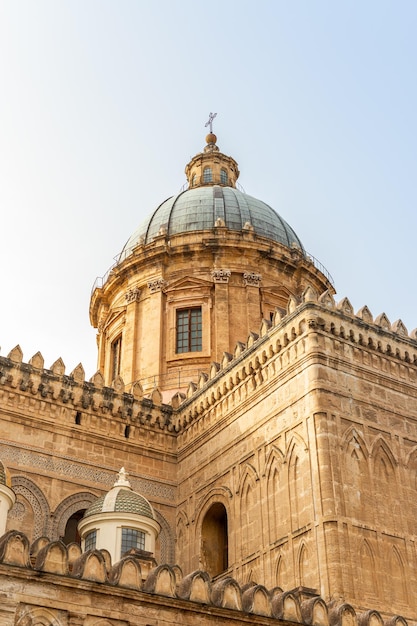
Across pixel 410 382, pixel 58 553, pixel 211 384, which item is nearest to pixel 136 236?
pixel 211 384

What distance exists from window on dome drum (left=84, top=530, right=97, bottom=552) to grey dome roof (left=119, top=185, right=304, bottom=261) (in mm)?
13201

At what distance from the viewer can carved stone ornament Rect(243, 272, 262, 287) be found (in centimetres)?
2516

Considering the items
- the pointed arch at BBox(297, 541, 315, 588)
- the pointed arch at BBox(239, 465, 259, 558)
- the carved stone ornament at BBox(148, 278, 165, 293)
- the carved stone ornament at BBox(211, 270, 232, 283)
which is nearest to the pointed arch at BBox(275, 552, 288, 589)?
the pointed arch at BBox(297, 541, 315, 588)

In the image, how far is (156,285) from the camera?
25375 mm

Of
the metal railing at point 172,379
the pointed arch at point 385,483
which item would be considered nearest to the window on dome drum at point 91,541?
the pointed arch at point 385,483

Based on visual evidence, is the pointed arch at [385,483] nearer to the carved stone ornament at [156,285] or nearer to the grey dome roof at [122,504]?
the grey dome roof at [122,504]

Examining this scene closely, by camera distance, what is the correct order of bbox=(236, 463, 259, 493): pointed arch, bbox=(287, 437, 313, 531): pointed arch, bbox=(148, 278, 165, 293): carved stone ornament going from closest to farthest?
1. bbox=(287, 437, 313, 531): pointed arch
2. bbox=(236, 463, 259, 493): pointed arch
3. bbox=(148, 278, 165, 293): carved stone ornament

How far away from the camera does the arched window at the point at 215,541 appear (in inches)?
706

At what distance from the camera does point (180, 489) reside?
765 inches

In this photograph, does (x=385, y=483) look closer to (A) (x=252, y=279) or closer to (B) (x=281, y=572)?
(B) (x=281, y=572)

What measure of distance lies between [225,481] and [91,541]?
3.70 m

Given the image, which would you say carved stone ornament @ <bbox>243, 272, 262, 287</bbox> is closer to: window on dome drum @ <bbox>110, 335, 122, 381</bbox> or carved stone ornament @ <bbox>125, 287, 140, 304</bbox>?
carved stone ornament @ <bbox>125, 287, 140, 304</bbox>

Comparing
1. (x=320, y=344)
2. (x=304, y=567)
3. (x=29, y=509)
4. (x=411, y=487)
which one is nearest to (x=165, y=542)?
(x=29, y=509)

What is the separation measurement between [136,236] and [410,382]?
13.4 metres
